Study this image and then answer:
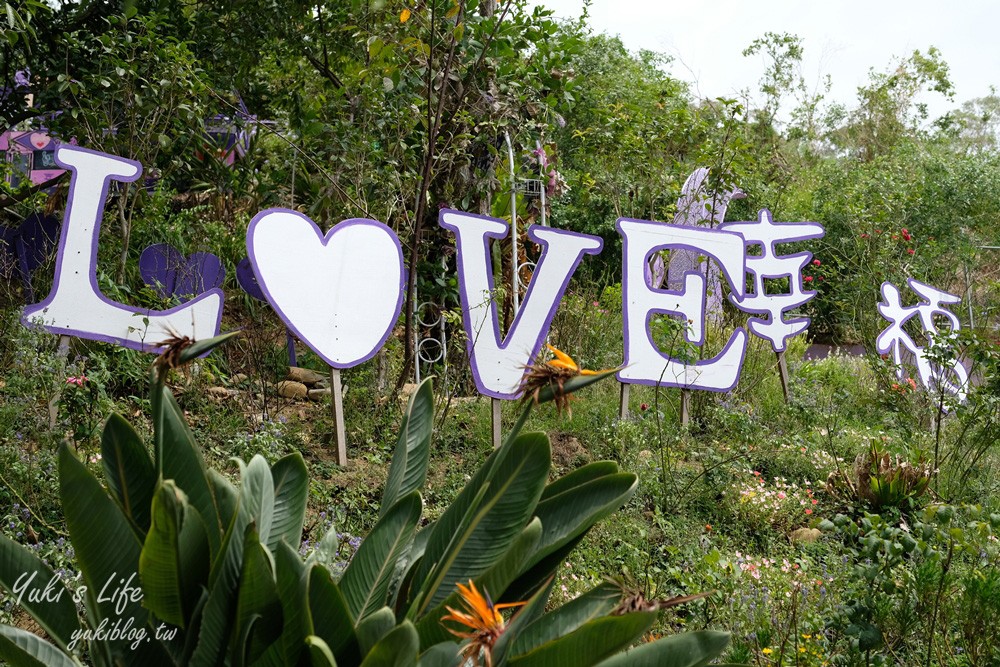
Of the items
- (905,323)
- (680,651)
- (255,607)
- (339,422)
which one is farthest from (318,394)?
(905,323)

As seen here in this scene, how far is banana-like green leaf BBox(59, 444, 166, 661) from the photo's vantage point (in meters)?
1.57

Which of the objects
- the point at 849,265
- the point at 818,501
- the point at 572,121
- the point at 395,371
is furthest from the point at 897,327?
the point at 572,121

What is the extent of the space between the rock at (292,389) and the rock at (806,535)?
3171 mm

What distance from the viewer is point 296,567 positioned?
60.7 inches

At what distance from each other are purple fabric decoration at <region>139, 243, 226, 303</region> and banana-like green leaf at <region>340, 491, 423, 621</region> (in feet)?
13.6

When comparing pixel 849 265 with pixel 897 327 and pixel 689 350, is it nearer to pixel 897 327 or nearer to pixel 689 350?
pixel 897 327

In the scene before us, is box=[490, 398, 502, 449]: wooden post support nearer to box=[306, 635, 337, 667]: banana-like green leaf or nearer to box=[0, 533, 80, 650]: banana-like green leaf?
box=[0, 533, 80, 650]: banana-like green leaf

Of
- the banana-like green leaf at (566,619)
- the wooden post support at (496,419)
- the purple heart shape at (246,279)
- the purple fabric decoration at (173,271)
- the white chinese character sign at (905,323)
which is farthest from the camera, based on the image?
the white chinese character sign at (905,323)

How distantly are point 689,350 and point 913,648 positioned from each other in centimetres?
302

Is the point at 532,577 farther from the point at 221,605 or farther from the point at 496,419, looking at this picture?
the point at 496,419

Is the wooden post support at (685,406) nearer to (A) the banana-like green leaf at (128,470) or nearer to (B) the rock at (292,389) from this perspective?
(B) the rock at (292,389)

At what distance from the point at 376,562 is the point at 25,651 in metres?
0.62

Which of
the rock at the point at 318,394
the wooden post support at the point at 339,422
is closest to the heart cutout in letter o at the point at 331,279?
the wooden post support at the point at 339,422

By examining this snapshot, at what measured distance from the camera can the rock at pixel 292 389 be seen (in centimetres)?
578
